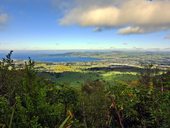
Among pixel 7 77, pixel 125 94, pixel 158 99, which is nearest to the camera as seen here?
pixel 158 99

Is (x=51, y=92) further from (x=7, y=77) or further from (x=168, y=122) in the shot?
(x=168, y=122)

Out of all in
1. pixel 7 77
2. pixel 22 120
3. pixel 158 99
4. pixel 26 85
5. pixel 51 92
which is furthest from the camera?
pixel 51 92

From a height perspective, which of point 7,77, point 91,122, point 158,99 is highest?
point 7,77

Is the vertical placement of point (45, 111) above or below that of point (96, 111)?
above

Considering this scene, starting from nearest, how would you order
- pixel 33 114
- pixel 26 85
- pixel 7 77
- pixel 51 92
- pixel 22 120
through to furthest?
pixel 22 120
pixel 33 114
pixel 26 85
pixel 7 77
pixel 51 92

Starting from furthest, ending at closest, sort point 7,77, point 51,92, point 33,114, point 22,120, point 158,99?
point 51,92
point 7,77
point 158,99
point 33,114
point 22,120

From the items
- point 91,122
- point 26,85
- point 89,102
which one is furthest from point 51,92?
point 26,85

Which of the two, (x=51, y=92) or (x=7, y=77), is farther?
(x=51, y=92)

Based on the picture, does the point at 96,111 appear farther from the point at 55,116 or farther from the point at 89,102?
the point at 55,116

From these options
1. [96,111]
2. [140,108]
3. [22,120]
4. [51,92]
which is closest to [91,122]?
[96,111]
